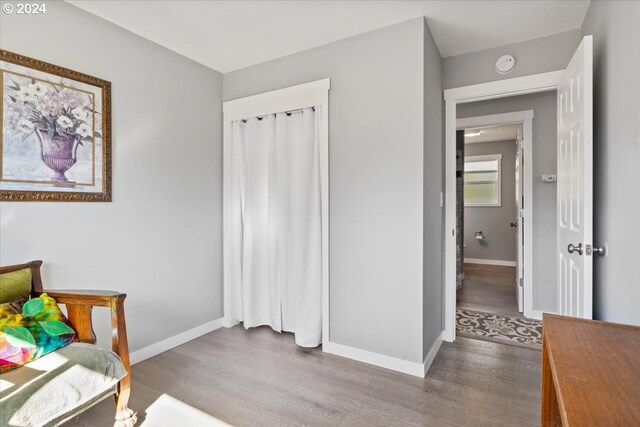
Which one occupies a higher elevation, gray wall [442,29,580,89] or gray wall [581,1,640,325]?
gray wall [442,29,580,89]

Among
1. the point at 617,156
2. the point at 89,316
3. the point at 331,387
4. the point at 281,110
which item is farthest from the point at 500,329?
the point at 89,316

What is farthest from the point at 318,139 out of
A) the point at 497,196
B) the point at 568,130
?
the point at 497,196

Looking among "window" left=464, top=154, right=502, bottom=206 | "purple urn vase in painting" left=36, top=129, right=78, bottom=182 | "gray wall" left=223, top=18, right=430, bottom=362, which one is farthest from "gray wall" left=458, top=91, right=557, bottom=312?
"purple urn vase in painting" left=36, top=129, right=78, bottom=182

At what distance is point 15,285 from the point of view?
1689 mm

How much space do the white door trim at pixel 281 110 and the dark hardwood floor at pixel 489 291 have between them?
6.78ft

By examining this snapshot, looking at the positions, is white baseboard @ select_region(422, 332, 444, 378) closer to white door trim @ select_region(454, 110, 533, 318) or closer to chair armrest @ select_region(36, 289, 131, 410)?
white door trim @ select_region(454, 110, 533, 318)

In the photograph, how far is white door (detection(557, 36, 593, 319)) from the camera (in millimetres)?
1720

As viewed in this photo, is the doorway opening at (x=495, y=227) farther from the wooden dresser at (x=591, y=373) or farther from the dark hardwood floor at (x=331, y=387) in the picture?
the wooden dresser at (x=591, y=373)

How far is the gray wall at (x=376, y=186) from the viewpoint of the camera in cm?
224

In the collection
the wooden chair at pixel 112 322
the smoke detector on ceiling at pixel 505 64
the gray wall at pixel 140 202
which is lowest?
the wooden chair at pixel 112 322

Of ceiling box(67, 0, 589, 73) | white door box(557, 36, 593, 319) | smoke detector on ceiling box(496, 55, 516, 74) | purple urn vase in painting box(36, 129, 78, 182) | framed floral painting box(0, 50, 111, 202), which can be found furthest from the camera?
smoke detector on ceiling box(496, 55, 516, 74)

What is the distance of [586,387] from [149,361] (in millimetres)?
2642

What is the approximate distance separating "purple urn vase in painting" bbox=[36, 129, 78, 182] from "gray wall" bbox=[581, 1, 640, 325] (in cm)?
300

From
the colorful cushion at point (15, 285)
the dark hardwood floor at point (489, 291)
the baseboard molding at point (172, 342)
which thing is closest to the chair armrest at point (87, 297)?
the colorful cushion at point (15, 285)
